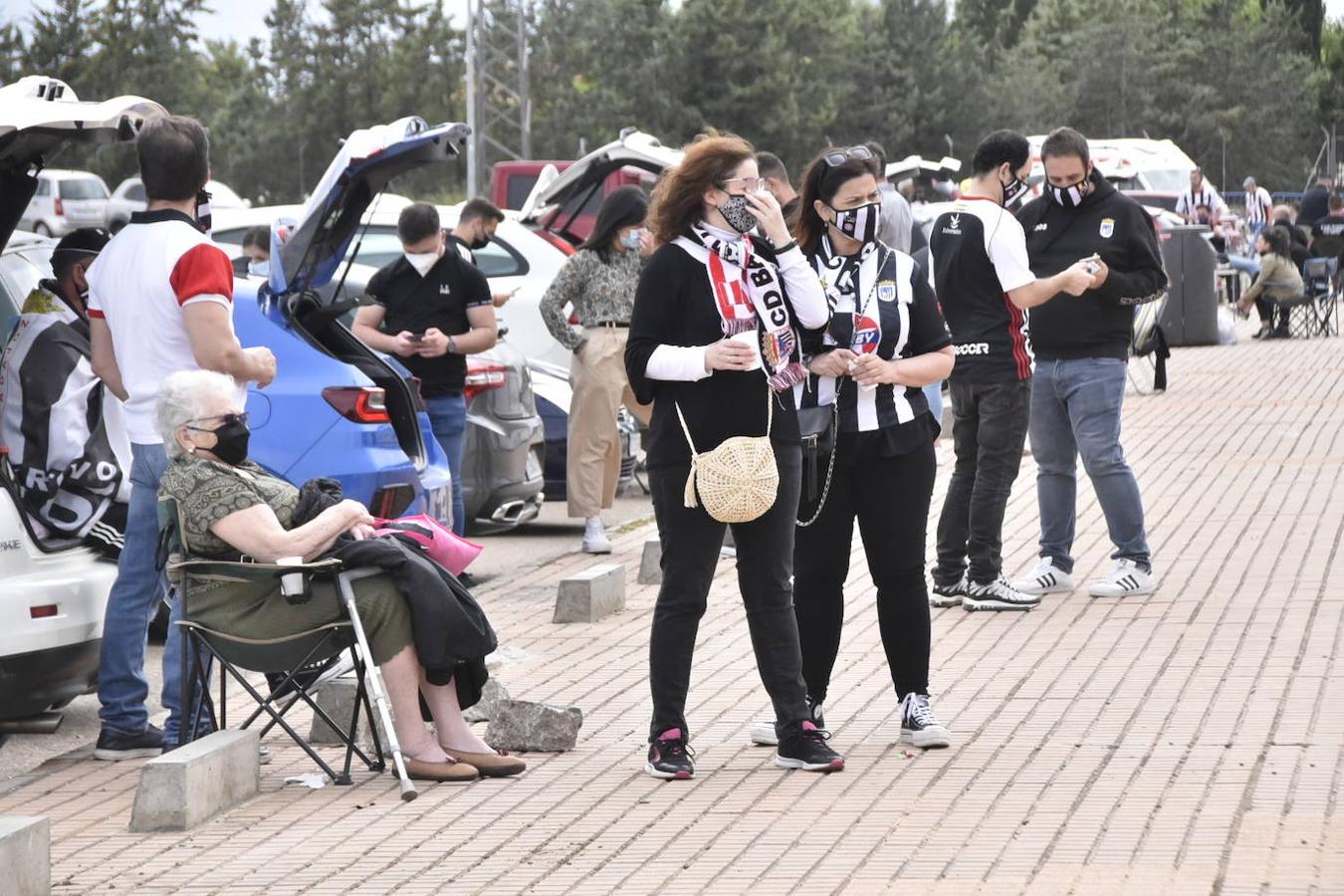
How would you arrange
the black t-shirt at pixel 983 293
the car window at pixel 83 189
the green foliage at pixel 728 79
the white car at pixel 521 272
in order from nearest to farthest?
1. the black t-shirt at pixel 983 293
2. the white car at pixel 521 272
3. the car window at pixel 83 189
4. the green foliage at pixel 728 79

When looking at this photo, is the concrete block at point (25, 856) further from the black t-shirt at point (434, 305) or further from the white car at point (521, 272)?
the white car at point (521, 272)

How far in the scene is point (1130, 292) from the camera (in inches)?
353

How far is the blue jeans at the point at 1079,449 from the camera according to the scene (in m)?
9.09

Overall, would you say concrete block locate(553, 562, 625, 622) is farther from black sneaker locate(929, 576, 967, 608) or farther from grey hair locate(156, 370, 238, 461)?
grey hair locate(156, 370, 238, 461)

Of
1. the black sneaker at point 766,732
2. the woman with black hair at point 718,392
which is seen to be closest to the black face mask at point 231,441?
the woman with black hair at point 718,392

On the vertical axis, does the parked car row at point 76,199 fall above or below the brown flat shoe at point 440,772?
above

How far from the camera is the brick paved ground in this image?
16.8ft

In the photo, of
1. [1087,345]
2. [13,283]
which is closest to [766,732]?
[13,283]

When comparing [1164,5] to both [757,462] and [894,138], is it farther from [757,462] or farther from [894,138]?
[757,462]

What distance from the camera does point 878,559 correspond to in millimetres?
6566

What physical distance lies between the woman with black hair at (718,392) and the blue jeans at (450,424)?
3949mm

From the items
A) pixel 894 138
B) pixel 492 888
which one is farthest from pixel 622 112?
pixel 492 888

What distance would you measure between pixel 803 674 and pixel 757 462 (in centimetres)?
104

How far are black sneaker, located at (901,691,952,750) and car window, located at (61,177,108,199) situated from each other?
4373 cm
